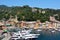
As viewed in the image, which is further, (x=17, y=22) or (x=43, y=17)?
(x=43, y=17)

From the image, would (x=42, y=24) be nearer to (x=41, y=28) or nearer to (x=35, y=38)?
(x=41, y=28)

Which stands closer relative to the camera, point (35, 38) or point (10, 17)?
point (35, 38)

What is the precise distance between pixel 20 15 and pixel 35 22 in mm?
6453

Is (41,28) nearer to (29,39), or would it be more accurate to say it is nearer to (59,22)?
(59,22)

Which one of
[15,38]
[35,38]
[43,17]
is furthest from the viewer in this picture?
[43,17]

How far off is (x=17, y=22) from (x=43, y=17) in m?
10.7

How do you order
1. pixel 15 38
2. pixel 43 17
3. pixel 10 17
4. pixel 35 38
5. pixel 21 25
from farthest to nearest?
pixel 43 17 → pixel 10 17 → pixel 21 25 → pixel 35 38 → pixel 15 38

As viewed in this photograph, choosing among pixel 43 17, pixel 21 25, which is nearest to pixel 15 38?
pixel 21 25

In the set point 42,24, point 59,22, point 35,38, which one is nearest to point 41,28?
point 42,24

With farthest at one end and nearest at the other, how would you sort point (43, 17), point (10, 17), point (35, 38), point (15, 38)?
point (43, 17)
point (10, 17)
point (35, 38)
point (15, 38)

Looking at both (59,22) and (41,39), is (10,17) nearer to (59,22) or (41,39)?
(59,22)

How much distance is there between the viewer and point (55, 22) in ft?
230

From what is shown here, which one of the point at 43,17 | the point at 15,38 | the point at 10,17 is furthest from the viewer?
the point at 43,17

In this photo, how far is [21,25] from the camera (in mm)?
65500
